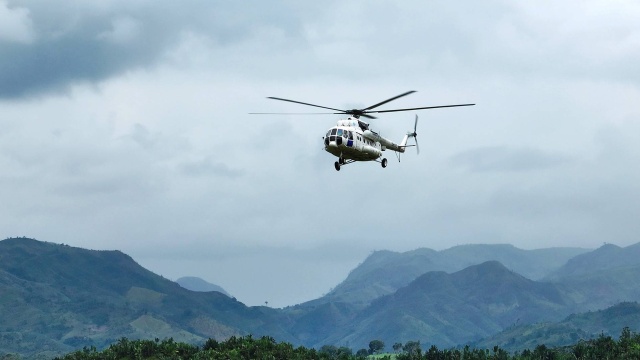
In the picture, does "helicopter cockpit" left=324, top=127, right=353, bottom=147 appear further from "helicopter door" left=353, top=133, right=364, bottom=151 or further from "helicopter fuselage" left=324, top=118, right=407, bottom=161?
"helicopter door" left=353, top=133, right=364, bottom=151

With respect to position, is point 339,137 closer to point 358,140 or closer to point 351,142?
point 351,142

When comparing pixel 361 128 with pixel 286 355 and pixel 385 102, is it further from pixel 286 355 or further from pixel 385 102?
pixel 286 355

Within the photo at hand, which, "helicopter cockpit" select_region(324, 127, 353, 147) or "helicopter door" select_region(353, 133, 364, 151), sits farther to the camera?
"helicopter door" select_region(353, 133, 364, 151)

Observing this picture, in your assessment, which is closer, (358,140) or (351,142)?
(351,142)

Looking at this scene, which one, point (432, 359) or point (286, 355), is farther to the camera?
point (432, 359)

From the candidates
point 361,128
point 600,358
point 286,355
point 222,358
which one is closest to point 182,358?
point 222,358

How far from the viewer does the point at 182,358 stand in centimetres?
15562

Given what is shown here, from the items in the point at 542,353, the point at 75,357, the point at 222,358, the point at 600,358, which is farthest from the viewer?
the point at 542,353

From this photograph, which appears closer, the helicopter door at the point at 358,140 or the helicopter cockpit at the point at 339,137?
the helicopter cockpit at the point at 339,137

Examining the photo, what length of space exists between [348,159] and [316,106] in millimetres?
9521

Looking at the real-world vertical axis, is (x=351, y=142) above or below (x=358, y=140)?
below

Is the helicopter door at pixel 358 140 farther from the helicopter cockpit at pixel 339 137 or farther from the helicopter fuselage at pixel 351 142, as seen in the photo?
the helicopter cockpit at pixel 339 137

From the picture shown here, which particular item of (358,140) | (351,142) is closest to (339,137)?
(351,142)

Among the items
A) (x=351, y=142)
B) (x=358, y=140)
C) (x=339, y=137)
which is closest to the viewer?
(x=339, y=137)
